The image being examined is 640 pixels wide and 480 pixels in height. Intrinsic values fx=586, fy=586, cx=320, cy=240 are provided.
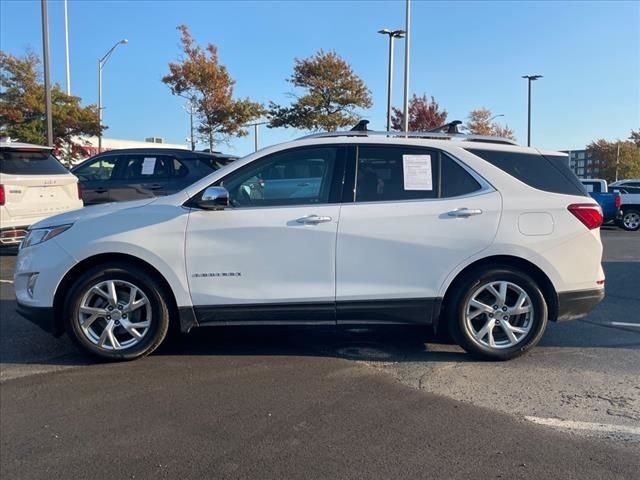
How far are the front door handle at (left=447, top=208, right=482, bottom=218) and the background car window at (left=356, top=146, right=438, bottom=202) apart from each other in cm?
21

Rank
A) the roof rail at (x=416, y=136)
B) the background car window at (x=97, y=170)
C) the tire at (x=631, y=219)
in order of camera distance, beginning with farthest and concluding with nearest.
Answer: the tire at (x=631, y=219) < the background car window at (x=97, y=170) < the roof rail at (x=416, y=136)

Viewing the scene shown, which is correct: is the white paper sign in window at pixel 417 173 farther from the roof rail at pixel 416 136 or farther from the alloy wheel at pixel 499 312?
the alloy wheel at pixel 499 312

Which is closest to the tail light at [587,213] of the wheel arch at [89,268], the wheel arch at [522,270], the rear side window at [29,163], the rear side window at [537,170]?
the rear side window at [537,170]

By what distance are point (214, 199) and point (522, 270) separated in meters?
2.50

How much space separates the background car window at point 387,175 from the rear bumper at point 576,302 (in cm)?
133

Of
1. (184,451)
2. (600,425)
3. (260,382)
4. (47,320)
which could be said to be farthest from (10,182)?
(600,425)

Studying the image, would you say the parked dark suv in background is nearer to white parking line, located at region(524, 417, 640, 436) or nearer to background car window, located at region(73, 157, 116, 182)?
background car window, located at region(73, 157, 116, 182)

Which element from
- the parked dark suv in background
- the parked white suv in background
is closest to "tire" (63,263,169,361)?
the parked white suv in background

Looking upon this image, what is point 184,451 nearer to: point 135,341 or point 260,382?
point 260,382

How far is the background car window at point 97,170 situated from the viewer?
38.0 ft

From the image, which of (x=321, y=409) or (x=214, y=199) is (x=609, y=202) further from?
(x=321, y=409)

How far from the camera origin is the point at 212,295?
4.60m

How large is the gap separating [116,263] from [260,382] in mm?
1496

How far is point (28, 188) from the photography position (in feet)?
29.7
